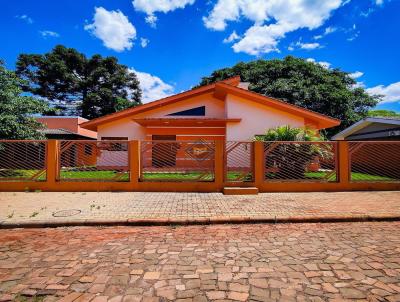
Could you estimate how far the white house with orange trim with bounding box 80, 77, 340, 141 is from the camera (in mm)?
15211

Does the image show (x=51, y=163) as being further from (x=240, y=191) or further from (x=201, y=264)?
(x=201, y=264)

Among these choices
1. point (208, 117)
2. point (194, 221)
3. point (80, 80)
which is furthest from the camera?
point (80, 80)

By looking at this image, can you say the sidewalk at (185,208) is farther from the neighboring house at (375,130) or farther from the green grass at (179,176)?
the neighboring house at (375,130)

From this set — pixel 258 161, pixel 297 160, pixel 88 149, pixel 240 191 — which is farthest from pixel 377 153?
pixel 88 149

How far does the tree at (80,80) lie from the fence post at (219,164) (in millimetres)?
28922

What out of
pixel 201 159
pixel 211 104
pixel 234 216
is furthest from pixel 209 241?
pixel 211 104

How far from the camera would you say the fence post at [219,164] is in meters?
8.87

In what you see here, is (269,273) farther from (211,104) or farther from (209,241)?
(211,104)

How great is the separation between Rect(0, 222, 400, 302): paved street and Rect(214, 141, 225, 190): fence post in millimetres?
3669

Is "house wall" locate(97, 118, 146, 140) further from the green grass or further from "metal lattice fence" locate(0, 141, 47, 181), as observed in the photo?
"metal lattice fence" locate(0, 141, 47, 181)

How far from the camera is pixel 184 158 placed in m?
9.93

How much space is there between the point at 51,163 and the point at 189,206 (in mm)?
5186

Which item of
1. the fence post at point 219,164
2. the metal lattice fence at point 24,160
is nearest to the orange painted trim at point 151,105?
the metal lattice fence at point 24,160

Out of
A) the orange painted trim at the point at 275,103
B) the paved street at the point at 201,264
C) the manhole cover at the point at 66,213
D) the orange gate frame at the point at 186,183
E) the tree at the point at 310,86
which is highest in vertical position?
the tree at the point at 310,86
